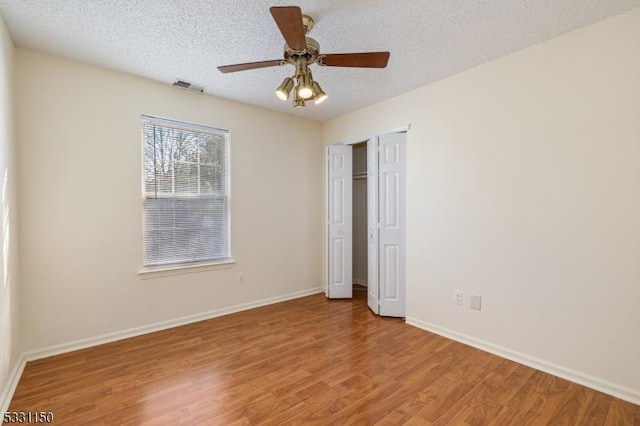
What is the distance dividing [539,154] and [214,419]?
10.00 ft

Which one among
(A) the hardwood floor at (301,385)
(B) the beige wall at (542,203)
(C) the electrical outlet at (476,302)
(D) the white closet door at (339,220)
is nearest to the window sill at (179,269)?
(A) the hardwood floor at (301,385)

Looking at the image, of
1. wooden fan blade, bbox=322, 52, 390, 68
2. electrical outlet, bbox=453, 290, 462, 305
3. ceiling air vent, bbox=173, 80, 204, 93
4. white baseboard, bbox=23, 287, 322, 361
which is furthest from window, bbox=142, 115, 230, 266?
electrical outlet, bbox=453, 290, 462, 305

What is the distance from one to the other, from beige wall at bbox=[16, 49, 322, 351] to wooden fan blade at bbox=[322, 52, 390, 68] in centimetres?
204

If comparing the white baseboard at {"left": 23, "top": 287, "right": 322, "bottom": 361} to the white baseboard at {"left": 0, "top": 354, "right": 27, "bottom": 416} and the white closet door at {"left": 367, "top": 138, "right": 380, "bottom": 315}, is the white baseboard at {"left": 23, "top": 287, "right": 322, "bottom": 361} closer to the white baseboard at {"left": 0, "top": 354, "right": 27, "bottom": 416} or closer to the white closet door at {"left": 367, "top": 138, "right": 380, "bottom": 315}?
the white baseboard at {"left": 0, "top": 354, "right": 27, "bottom": 416}

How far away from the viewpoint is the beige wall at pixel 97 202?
251 cm

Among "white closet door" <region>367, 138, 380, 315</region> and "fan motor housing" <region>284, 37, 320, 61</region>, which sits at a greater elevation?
"fan motor housing" <region>284, 37, 320, 61</region>

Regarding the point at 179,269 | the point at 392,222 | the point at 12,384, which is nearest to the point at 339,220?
the point at 392,222

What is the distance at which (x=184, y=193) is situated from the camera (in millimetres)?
3338

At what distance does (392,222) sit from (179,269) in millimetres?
2496

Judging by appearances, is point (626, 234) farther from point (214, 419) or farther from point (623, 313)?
point (214, 419)

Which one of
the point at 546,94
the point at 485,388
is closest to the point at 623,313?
the point at 485,388

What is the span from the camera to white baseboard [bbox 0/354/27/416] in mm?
1874

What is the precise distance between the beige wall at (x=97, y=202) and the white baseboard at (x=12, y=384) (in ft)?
0.56

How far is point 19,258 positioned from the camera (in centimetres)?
244
